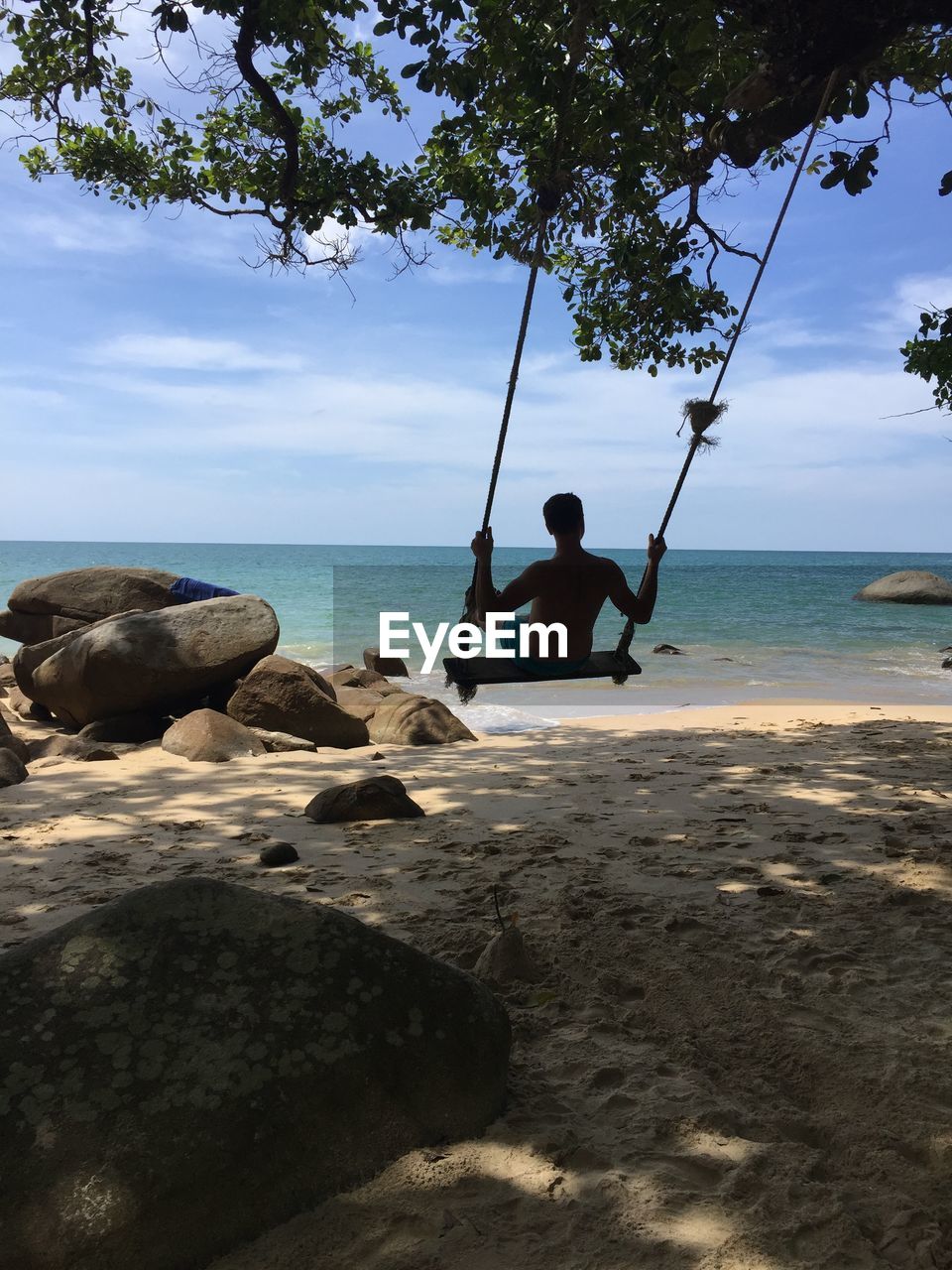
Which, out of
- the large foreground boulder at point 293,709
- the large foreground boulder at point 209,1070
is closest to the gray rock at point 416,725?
the large foreground boulder at point 293,709

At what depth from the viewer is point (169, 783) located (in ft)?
19.9

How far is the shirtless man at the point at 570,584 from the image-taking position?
5098 millimetres

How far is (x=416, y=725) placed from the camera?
8086 mm

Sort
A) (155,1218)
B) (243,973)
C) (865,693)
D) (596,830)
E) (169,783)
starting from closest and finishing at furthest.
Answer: (155,1218)
(243,973)
(596,830)
(169,783)
(865,693)

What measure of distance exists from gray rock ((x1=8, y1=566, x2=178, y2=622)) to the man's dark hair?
26.3ft

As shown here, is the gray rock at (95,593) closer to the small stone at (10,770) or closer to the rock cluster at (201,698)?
the rock cluster at (201,698)

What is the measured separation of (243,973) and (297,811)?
3124 millimetres

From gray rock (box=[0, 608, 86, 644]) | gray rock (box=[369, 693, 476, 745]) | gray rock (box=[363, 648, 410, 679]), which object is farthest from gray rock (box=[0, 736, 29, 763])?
gray rock (box=[363, 648, 410, 679])

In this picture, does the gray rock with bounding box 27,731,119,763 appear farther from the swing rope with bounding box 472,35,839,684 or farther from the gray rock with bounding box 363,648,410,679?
the gray rock with bounding box 363,648,410,679

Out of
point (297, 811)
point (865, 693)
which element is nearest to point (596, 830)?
point (297, 811)

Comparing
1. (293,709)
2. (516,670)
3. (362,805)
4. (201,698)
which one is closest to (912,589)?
(201,698)

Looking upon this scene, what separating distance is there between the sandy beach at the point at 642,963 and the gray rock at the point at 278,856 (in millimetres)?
49

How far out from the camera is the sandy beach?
1.92m

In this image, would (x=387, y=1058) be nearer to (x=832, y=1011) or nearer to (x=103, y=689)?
(x=832, y=1011)
